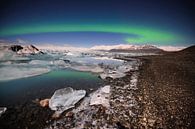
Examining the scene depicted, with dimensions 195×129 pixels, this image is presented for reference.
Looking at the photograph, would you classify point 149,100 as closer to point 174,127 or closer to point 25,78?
point 174,127

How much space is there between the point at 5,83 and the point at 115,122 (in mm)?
10769

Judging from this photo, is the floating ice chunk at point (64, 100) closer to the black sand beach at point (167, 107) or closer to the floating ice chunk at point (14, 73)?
the black sand beach at point (167, 107)

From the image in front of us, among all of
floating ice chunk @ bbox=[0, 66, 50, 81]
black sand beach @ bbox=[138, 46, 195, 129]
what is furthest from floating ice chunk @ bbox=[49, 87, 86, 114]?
floating ice chunk @ bbox=[0, 66, 50, 81]

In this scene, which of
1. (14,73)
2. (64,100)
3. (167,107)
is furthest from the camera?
(14,73)

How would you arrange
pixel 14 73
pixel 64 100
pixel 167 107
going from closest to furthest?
pixel 167 107 → pixel 64 100 → pixel 14 73

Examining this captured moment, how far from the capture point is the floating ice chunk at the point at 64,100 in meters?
8.27

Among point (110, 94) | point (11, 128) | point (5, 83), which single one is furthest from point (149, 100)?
point (5, 83)

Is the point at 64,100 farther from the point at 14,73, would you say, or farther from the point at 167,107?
the point at 14,73

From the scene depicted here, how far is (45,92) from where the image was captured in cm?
1150

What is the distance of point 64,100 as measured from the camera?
29.4ft

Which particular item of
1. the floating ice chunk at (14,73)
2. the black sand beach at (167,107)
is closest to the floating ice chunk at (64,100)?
the black sand beach at (167,107)

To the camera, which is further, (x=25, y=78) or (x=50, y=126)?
(x=25, y=78)

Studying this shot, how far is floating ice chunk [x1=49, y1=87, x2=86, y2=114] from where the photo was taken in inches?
325

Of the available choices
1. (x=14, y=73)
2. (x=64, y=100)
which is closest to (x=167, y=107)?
(x=64, y=100)
